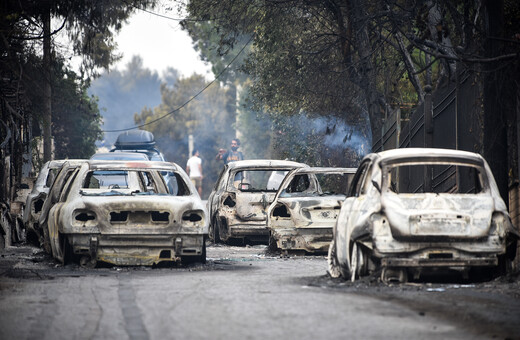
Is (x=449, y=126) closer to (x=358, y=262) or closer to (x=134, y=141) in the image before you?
(x=358, y=262)

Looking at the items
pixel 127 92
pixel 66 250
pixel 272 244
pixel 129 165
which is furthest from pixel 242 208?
pixel 127 92

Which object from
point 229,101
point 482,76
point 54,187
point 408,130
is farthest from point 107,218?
point 229,101

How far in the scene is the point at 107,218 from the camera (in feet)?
40.6

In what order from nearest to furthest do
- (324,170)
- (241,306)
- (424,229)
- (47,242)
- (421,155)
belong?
(241,306)
(424,229)
(421,155)
(47,242)
(324,170)

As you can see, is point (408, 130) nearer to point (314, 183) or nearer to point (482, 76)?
point (314, 183)

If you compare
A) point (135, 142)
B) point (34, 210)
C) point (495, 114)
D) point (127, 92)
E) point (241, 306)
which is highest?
point (127, 92)

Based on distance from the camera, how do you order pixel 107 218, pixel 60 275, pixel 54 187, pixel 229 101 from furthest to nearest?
pixel 229 101 < pixel 54 187 < pixel 107 218 < pixel 60 275

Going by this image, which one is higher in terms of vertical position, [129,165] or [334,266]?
[129,165]

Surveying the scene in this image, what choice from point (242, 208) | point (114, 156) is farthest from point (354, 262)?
point (114, 156)

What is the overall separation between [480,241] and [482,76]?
2.95 metres

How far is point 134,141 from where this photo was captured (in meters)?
38.7

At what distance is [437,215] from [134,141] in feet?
97.3

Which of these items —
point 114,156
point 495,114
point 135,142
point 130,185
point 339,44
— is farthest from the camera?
point 135,142

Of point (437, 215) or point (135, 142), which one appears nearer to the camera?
point (437, 215)
